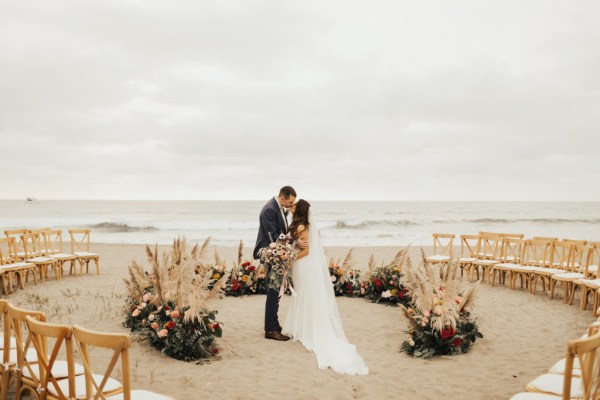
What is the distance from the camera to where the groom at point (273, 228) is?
637cm

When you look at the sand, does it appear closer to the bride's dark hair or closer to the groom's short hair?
the bride's dark hair

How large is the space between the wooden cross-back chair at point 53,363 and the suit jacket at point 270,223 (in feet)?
10.3

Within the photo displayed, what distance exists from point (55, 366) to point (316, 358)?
3.13 m

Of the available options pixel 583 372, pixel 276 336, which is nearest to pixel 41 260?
pixel 276 336

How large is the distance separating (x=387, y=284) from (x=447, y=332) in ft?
10.9

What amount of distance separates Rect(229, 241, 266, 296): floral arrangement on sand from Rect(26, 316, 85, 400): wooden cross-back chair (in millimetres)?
5911

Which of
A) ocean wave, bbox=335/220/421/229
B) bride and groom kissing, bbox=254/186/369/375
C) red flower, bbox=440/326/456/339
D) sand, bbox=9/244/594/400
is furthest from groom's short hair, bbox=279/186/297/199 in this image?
ocean wave, bbox=335/220/421/229

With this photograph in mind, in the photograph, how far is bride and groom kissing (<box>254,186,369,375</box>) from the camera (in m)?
6.29

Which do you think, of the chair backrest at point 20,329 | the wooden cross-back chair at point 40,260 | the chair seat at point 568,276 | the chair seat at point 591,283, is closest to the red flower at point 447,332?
the chair seat at point 591,283

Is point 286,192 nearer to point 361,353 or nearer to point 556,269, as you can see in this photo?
point 361,353

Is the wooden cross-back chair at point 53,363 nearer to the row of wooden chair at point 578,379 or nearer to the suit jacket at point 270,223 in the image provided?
the suit jacket at point 270,223

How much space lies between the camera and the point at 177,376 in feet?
16.5

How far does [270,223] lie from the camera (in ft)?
21.2

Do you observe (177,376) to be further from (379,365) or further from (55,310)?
(55,310)
